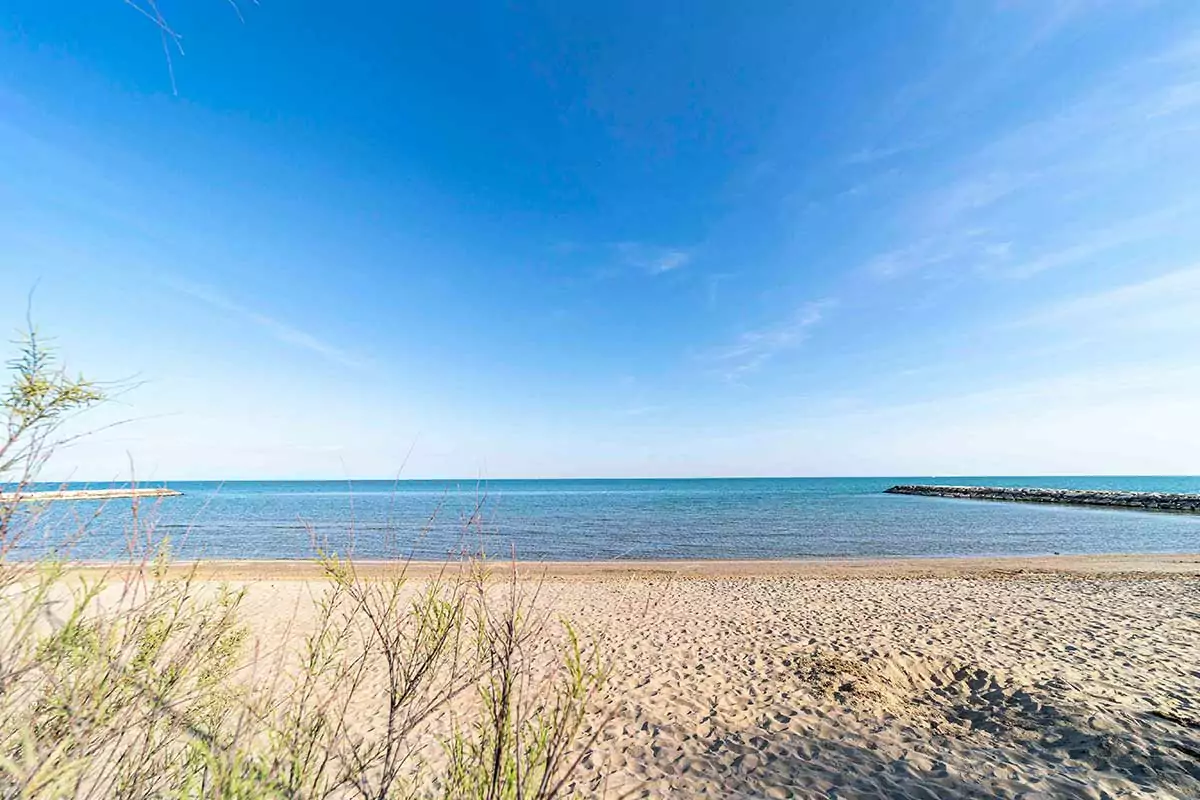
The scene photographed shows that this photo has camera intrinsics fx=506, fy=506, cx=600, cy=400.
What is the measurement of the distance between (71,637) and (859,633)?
1209 centimetres

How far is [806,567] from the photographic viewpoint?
21.2 metres

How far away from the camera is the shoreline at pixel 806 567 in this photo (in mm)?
18656

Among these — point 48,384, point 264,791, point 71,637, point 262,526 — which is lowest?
point 262,526

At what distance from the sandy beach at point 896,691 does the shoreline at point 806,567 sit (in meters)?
3.98

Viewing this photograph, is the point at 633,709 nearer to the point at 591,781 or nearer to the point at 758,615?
the point at 591,781

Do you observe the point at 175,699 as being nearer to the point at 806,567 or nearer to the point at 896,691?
the point at 896,691

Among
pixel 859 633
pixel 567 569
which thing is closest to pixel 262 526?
pixel 567 569

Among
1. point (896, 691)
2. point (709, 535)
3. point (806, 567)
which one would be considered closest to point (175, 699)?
point (896, 691)

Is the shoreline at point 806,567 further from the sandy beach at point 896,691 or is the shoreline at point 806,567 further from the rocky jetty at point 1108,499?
the rocky jetty at point 1108,499

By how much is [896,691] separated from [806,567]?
46.9ft

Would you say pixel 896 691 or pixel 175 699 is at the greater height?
pixel 175 699

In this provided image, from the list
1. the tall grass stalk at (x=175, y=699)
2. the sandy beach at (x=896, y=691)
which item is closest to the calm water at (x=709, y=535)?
the sandy beach at (x=896, y=691)

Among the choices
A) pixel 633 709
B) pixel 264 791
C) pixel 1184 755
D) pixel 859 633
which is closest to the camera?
pixel 264 791

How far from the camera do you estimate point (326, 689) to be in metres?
8.05
